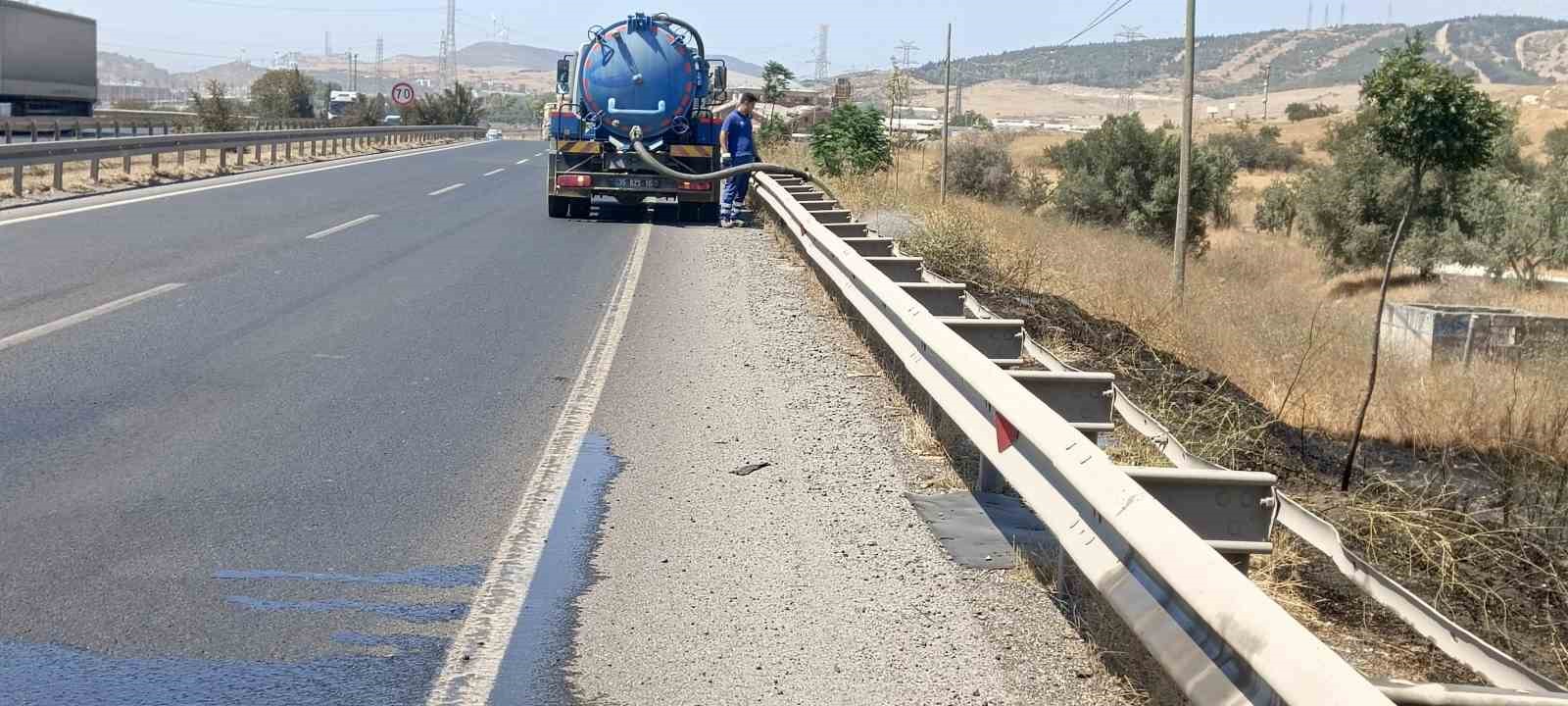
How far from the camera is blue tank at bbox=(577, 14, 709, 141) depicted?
2172 centimetres

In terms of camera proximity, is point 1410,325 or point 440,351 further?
point 1410,325

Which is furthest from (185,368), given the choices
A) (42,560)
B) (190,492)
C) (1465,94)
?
(1465,94)

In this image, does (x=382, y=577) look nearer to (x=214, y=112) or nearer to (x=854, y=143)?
(x=854, y=143)

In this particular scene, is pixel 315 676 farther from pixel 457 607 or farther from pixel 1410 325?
pixel 1410 325

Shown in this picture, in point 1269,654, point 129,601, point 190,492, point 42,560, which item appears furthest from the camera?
point 190,492

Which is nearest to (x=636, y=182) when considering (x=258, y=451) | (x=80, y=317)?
(x=80, y=317)

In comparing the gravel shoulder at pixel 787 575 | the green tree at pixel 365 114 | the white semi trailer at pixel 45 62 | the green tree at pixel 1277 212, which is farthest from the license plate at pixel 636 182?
the green tree at pixel 365 114

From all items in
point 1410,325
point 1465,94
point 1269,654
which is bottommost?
point 1410,325

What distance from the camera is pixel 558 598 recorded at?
5324 mm

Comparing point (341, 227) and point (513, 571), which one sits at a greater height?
point (341, 227)

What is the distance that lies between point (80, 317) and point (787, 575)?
7474mm

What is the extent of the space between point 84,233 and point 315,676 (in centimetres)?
1386

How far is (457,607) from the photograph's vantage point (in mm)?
5168

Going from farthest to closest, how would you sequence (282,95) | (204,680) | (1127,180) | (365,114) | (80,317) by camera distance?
(282,95), (365,114), (1127,180), (80,317), (204,680)
